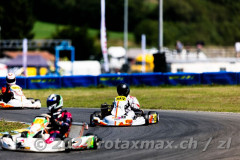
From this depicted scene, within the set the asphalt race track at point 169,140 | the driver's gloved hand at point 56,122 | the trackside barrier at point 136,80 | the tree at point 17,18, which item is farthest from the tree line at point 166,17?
the driver's gloved hand at point 56,122

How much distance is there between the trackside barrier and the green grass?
65 centimetres

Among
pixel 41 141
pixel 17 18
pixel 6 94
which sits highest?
pixel 17 18

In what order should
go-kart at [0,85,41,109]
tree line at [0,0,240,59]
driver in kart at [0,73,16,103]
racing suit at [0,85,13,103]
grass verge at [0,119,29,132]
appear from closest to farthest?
grass verge at [0,119,29,132] → driver in kart at [0,73,16,103] → racing suit at [0,85,13,103] → go-kart at [0,85,41,109] → tree line at [0,0,240,59]

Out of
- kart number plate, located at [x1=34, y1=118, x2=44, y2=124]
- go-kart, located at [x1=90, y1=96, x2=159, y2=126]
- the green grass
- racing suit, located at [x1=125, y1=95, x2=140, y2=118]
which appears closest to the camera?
kart number plate, located at [x1=34, y1=118, x2=44, y2=124]

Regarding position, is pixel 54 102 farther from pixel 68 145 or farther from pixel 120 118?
pixel 120 118

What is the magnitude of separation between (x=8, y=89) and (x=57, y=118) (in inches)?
329

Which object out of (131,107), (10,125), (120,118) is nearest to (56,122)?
(120,118)

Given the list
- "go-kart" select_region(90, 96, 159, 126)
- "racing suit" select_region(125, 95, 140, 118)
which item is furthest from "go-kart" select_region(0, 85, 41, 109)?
"racing suit" select_region(125, 95, 140, 118)

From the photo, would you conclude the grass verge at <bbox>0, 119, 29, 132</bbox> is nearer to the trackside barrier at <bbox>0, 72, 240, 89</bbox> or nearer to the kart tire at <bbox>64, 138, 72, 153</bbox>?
the kart tire at <bbox>64, 138, 72, 153</bbox>

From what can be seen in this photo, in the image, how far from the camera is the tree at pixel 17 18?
8256cm

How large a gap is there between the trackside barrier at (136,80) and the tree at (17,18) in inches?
2138

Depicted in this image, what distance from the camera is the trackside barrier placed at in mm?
29000

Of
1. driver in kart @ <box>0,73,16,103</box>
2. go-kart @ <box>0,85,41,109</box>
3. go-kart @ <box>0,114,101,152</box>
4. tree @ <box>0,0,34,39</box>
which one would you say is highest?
tree @ <box>0,0,34,39</box>

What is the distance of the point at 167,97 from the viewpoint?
2408 centimetres
